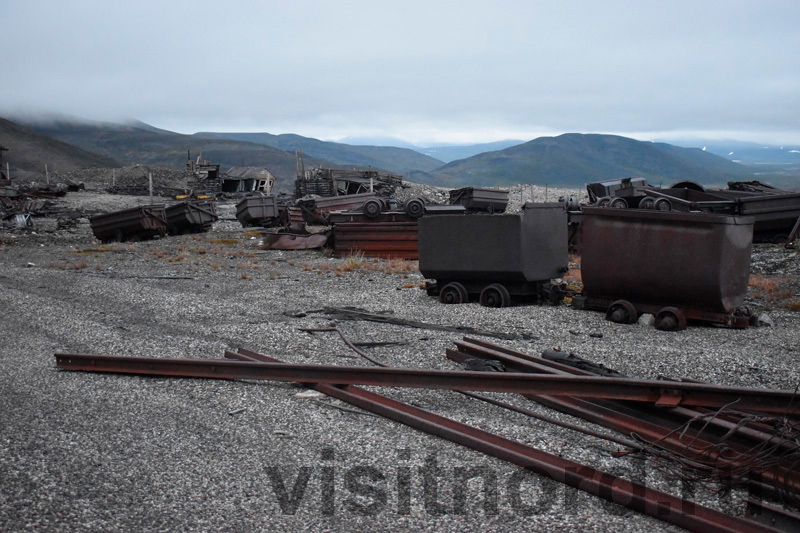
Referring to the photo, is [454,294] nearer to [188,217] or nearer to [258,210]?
[188,217]

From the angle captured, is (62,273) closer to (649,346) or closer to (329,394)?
(329,394)

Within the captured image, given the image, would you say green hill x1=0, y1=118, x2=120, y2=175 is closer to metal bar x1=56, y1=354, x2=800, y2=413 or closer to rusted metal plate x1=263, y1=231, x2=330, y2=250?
rusted metal plate x1=263, y1=231, x2=330, y2=250

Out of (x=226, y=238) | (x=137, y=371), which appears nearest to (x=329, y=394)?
(x=137, y=371)

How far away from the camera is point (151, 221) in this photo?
2297 centimetres

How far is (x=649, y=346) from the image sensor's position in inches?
281

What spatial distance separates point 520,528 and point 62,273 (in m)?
12.8

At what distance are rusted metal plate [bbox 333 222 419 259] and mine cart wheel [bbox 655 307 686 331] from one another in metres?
8.79

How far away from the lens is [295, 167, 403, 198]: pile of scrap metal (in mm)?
40625

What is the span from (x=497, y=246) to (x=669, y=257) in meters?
2.42

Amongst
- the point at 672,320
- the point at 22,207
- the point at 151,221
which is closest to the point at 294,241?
the point at 151,221

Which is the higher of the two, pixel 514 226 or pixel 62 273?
pixel 514 226

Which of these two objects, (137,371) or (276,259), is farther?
(276,259)

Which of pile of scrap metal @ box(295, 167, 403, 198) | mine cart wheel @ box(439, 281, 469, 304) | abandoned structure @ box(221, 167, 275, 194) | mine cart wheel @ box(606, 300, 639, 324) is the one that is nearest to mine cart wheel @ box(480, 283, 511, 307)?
mine cart wheel @ box(439, 281, 469, 304)

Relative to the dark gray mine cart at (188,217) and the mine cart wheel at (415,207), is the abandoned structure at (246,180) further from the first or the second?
the mine cart wheel at (415,207)
